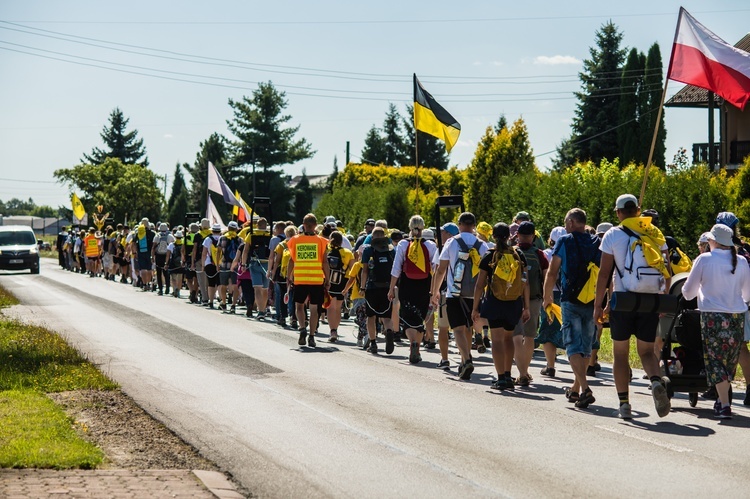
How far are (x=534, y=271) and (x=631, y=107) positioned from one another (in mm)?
51743

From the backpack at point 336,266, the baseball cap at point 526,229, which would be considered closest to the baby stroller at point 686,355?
the baseball cap at point 526,229

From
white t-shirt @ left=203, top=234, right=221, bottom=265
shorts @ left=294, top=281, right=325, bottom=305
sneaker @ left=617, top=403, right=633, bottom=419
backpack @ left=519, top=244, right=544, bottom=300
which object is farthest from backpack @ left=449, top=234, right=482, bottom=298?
white t-shirt @ left=203, top=234, right=221, bottom=265

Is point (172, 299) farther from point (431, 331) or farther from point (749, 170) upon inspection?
point (749, 170)

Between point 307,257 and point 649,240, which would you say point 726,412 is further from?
point 307,257

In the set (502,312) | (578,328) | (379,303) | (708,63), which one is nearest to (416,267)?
(379,303)

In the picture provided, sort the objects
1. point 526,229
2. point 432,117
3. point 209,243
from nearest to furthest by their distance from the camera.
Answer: point 526,229
point 432,117
point 209,243

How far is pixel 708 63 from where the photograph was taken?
14.5 meters

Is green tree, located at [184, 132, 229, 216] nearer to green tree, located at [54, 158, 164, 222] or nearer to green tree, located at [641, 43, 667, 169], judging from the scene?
green tree, located at [54, 158, 164, 222]

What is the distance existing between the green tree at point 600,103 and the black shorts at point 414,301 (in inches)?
2030

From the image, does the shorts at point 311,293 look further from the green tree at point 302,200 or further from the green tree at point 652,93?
the green tree at point 302,200

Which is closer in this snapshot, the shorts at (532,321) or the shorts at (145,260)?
the shorts at (532,321)

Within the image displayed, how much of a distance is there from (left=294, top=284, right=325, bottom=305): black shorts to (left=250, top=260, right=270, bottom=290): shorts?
18.2ft

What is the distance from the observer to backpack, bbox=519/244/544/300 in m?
12.7

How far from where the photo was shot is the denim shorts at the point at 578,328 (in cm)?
1089
